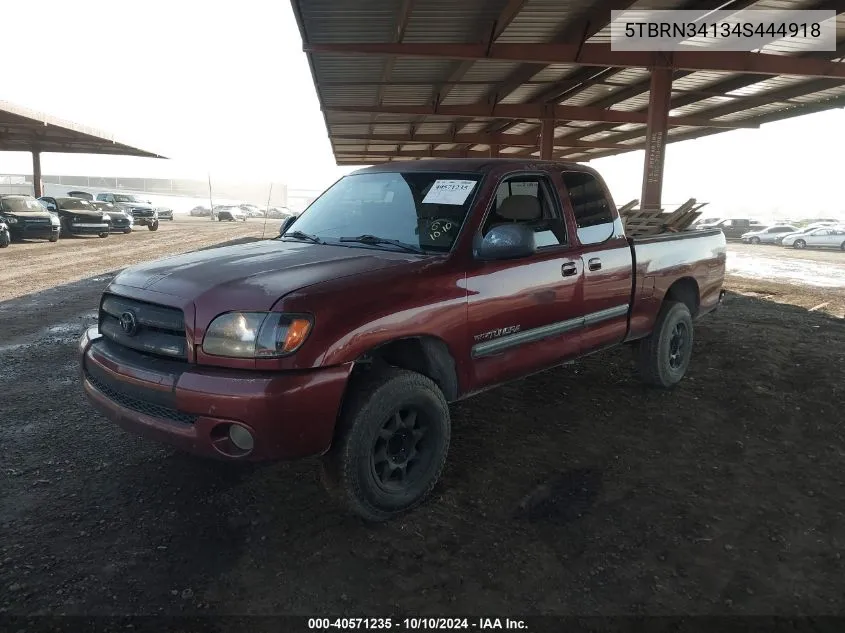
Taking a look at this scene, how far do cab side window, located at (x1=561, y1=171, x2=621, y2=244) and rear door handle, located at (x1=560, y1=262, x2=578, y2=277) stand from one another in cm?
27

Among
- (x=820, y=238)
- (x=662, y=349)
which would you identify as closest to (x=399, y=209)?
(x=662, y=349)

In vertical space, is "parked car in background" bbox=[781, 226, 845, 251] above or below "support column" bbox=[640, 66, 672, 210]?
below

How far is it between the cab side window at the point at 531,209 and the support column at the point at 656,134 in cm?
984

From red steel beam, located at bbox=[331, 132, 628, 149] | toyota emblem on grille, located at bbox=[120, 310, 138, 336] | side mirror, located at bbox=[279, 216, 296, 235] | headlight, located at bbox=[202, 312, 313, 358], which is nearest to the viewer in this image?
headlight, located at bbox=[202, 312, 313, 358]

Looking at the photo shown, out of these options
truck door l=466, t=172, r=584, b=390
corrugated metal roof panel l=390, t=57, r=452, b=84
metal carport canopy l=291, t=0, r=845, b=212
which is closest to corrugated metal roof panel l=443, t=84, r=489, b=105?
metal carport canopy l=291, t=0, r=845, b=212

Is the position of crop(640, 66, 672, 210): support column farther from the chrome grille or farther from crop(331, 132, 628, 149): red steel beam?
the chrome grille

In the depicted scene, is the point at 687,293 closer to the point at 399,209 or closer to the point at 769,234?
the point at 399,209

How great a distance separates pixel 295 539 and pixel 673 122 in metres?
19.8

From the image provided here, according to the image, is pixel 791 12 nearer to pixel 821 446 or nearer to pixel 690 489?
pixel 821 446

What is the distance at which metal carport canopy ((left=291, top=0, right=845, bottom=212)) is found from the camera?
9867 mm

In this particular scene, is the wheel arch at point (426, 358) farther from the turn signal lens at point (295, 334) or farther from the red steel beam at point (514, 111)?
the red steel beam at point (514, 111)

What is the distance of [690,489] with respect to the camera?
342 cm

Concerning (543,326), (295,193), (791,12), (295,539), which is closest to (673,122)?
(791,12)

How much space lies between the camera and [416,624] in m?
2.30
